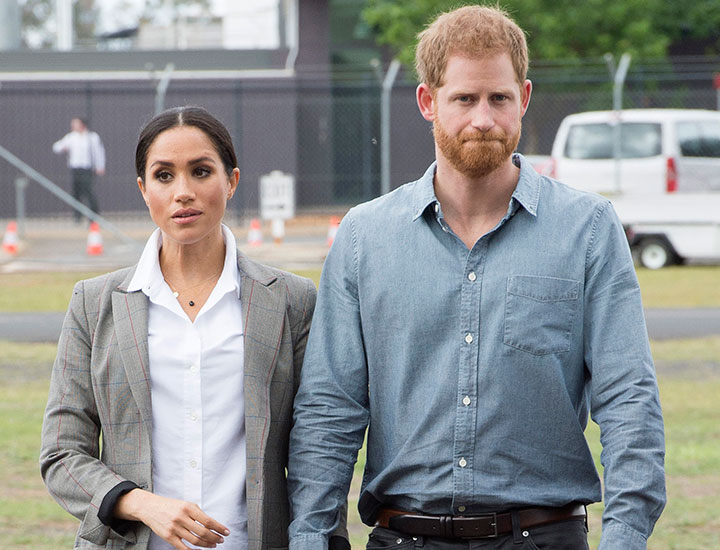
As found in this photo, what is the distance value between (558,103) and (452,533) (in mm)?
24047

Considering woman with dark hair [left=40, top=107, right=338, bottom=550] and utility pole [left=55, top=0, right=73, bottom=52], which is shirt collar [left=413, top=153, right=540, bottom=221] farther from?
utility pole [left=55, top=0, right=73, bottom=52]

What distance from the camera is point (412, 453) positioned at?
283 cm

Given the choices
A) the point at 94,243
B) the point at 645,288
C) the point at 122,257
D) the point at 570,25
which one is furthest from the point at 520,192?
the point at 570,25

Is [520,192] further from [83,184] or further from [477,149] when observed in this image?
[83,184]

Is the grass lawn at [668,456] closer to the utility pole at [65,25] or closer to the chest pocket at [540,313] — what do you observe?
the chest pocket at [540,313]

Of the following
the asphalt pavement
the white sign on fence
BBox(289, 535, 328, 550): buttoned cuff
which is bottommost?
the asphalt pavement

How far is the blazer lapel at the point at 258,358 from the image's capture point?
279 cm

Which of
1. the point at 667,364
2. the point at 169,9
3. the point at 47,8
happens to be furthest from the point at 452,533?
the point at 47,8

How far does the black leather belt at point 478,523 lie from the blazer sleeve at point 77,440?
69 cm

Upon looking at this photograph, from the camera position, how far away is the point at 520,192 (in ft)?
9.44

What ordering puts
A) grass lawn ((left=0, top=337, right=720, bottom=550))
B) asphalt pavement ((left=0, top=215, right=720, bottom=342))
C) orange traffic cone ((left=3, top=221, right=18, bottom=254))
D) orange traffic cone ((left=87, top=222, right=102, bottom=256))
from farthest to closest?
orange traffic cone ((left=3, top=221, right=18, bottom=254)), orange traffic cone ((left=87, top=222, right=102, bottom=256)), asphalt pavement ((left=0, top=215, right=720, bottom=342)), grass lawn ((left=0, top=337, right=720, bottom=550))

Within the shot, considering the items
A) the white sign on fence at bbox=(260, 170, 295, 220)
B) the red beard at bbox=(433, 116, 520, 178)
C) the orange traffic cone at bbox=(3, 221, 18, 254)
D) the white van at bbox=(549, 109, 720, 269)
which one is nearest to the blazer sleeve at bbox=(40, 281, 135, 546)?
the red beard at bbox=(433, 116, 520, 178)

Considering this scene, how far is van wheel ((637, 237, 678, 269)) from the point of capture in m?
15.4

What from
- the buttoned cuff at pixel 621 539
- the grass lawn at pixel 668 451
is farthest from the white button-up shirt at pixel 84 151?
the buttoned cuff at pixel 621 539
